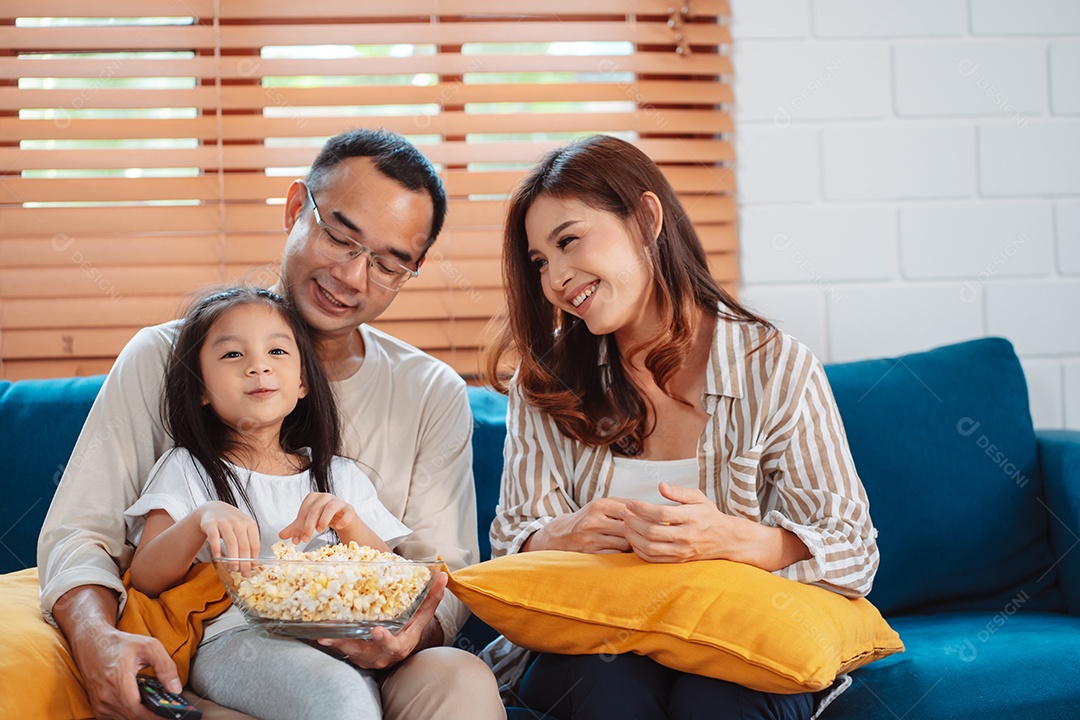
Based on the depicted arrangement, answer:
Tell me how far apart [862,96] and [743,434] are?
1.18 meters

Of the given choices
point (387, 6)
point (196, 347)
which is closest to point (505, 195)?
point (387, 6)

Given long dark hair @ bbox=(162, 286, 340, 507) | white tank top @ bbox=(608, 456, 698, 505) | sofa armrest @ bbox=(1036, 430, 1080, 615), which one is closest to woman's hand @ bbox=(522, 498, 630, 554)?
white tank top @ bbox=(608, 456, 698, 505)

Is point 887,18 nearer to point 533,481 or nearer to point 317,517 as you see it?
point 533,481

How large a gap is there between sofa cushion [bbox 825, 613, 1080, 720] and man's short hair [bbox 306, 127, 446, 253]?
1040 mm

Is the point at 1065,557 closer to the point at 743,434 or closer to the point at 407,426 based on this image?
the point at 743,434

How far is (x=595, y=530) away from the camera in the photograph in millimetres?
1407

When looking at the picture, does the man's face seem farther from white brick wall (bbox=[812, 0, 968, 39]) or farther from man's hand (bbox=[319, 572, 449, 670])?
white brick wall (bbox=[812, 0, 968, 39])

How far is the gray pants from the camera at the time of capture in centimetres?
116

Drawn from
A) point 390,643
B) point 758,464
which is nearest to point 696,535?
point 758,464

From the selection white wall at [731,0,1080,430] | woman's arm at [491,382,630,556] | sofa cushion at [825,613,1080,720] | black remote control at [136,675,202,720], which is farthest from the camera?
white wall at [731,0,1080,430]

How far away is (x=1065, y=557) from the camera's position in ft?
6.06

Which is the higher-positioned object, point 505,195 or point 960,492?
point 505,195

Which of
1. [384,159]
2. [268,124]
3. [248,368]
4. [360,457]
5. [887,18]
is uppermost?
[887,18]

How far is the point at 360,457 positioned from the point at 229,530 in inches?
17.9
